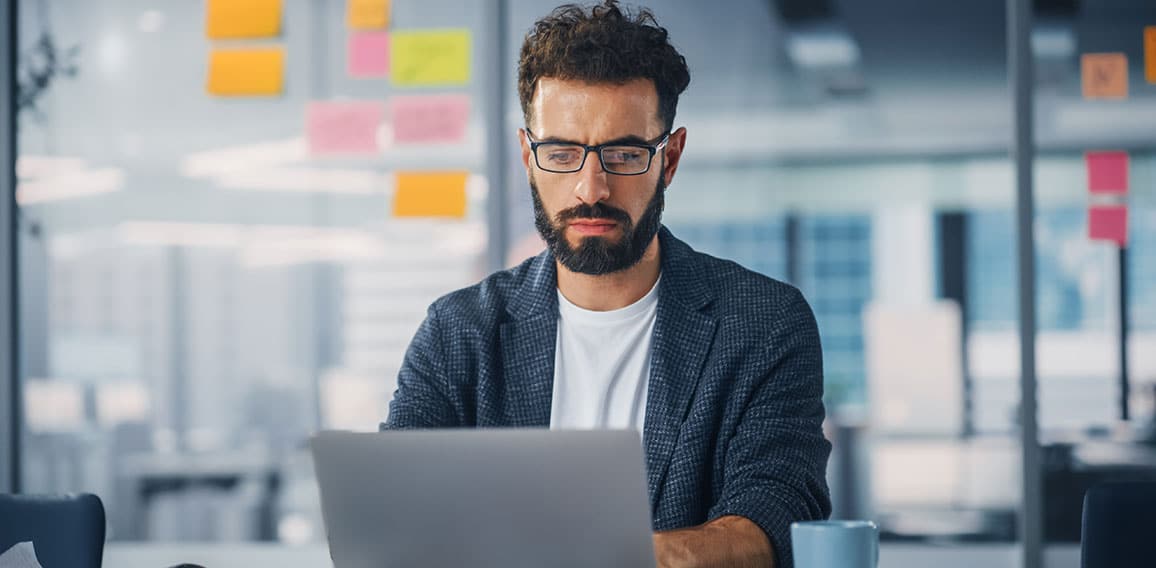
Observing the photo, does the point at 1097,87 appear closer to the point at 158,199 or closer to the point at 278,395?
the point at 278,395

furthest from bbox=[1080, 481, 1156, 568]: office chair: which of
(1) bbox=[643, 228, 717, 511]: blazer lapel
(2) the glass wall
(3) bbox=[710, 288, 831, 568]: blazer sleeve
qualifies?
(2) the glass wall

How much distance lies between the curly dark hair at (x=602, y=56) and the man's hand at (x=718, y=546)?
602 mm

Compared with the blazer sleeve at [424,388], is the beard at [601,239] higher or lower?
higher

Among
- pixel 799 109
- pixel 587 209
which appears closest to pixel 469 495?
pixel 587 209

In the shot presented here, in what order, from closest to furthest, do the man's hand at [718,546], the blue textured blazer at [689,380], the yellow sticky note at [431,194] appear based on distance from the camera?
the man's hand at [718,546] < the blue textured blazer at [689,380] < the yellow sticky note at [431,194]

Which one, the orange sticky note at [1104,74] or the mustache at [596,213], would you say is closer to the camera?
the mustache at [596,213]

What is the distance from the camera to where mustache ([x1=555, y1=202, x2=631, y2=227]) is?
167cm

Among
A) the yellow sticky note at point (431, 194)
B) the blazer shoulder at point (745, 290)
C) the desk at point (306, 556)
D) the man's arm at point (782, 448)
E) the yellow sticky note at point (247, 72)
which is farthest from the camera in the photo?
the yellow sticky note at point (247, 72)

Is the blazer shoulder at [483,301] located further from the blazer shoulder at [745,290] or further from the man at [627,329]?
the blazer shoulder at [745,290]

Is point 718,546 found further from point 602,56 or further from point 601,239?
point 602,56

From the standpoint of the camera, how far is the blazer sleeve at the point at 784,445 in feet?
4.91

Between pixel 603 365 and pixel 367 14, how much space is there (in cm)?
171

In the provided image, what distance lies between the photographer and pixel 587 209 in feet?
5.48

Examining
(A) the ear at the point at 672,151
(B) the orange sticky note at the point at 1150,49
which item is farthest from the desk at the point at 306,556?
(A) the ear at the point at 672,151
